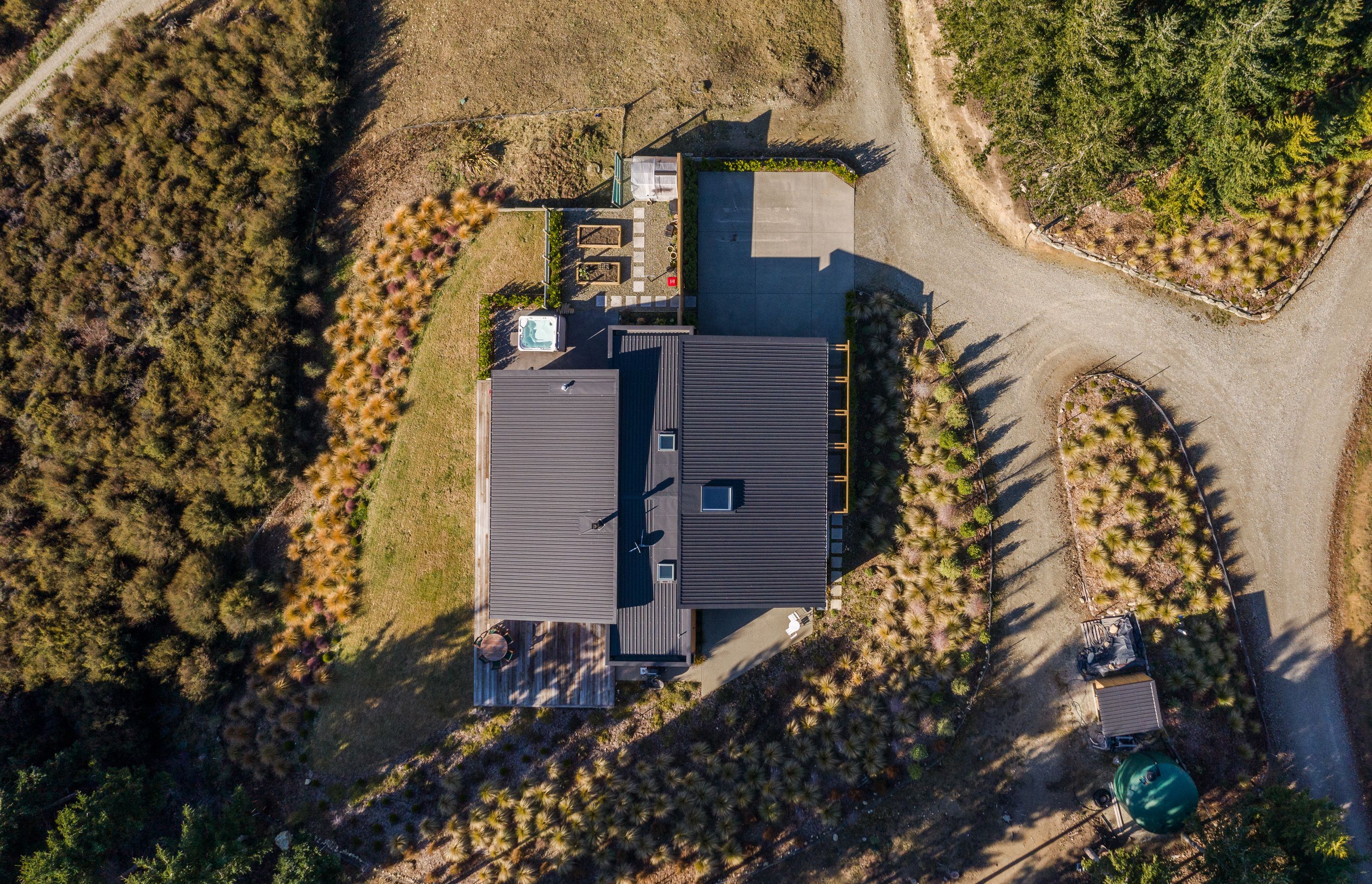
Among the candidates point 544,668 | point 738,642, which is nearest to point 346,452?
point 544,668

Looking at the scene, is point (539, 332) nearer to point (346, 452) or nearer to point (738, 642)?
point (346, 452)

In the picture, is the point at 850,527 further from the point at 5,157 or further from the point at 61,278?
the point at 5,157

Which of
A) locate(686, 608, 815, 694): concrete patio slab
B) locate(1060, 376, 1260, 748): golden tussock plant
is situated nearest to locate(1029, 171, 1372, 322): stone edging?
locate(1060, 376, 1260, 748): golden tussock plant

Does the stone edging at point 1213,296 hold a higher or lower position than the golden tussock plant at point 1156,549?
higher

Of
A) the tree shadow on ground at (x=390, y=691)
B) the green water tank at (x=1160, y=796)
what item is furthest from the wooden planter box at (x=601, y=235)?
the green water tank at (x=1160, y=796)

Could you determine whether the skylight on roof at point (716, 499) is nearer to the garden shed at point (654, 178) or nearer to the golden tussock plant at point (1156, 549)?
the garden shed at point (654, 178)

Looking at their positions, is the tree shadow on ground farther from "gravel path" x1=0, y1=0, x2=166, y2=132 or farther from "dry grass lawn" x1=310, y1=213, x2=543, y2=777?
"gravel path" x1=0, y1=0, x2=166, y2=132

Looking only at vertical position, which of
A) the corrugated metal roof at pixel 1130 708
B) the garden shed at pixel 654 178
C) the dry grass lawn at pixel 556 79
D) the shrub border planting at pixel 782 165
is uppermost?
the dry grass lawn at pixel 556 79
